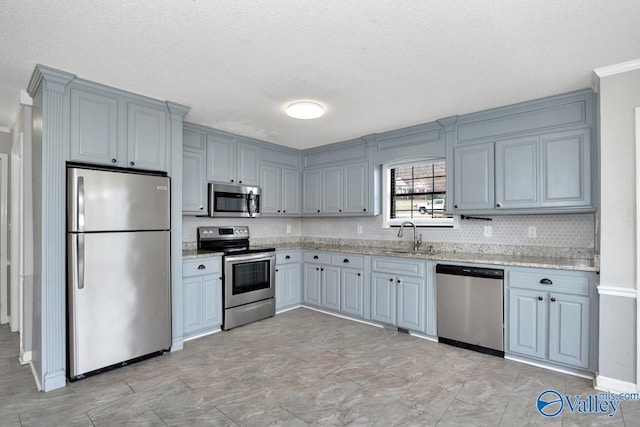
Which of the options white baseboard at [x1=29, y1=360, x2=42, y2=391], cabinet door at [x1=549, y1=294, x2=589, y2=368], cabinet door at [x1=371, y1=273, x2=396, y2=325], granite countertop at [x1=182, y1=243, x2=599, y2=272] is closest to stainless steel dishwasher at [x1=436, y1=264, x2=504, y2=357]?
granite countertop at [x1=182, y1=243, x2=599, y2=272]

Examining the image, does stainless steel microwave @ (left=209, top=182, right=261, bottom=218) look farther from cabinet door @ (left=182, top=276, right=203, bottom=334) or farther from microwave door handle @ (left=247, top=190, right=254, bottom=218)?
cabinet door @ (left=182, top=276, right=203, bottom=334)

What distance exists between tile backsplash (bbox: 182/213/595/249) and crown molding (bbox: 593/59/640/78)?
1.30 metres

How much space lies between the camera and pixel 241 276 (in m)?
4.03

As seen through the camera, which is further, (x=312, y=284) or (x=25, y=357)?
(x=312, y=284)

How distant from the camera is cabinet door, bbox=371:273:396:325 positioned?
384 cm

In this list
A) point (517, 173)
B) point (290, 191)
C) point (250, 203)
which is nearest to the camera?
point (517, 173)

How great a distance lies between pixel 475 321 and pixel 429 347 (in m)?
0.52

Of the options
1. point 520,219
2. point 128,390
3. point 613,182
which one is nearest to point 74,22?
point 128,390

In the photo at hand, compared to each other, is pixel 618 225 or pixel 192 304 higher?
pixel 618 225

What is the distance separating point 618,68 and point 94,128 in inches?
160

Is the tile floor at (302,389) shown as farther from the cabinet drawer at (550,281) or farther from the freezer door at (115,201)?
the freezer door at (115,201)

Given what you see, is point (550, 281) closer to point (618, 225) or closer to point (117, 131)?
point (618, 225)

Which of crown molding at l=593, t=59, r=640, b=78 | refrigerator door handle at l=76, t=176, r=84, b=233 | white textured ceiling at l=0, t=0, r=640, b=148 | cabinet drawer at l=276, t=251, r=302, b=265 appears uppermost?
white textured ceiling at l=0, t=0, r=640, b=148

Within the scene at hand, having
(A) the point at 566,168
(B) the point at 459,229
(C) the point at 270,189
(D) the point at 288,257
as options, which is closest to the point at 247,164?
(C) the point at 270,189
